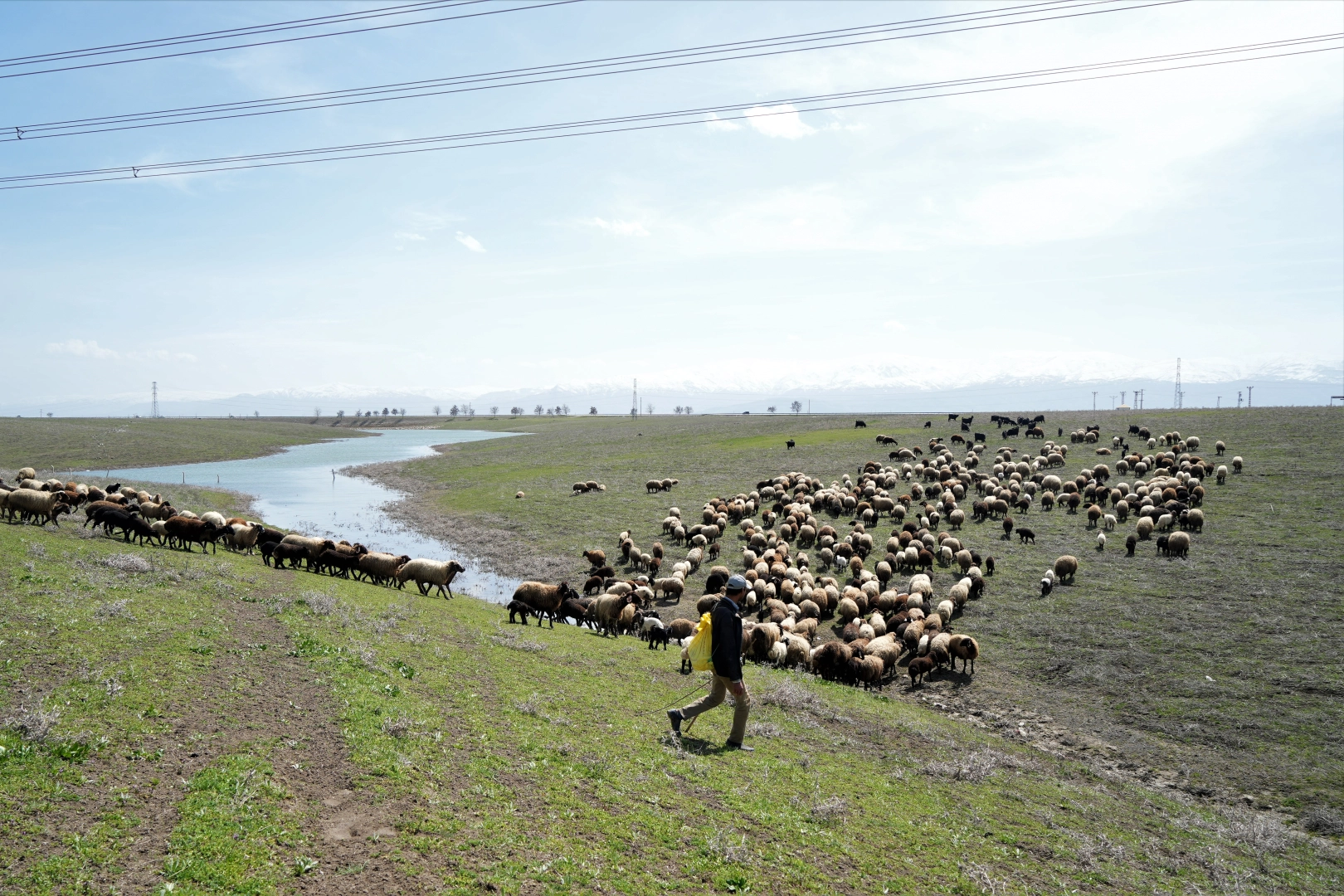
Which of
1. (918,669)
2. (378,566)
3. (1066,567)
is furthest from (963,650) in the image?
(378,566)

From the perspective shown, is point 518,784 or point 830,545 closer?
point 518,784

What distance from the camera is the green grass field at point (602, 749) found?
25.5 ft

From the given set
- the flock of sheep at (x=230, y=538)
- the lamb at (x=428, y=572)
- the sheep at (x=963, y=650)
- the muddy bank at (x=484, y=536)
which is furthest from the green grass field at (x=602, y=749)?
the muddy bank at (x=484, y=536)

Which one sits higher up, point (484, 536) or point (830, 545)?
point (830, 545)

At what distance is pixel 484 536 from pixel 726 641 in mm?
36067

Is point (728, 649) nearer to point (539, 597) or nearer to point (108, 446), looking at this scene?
point (539, 597)

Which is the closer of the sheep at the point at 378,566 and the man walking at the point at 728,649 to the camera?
the man walking at the point at 728,649

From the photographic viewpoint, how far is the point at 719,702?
476 inches

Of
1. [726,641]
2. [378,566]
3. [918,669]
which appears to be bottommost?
[918,669]

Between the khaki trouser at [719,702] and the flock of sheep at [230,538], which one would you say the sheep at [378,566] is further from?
the khaki trouser at [719,702]

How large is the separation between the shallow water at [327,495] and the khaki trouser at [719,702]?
20.0 m

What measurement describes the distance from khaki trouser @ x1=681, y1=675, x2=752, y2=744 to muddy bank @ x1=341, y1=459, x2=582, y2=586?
73.0 feet

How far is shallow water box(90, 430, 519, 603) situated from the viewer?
131 ft

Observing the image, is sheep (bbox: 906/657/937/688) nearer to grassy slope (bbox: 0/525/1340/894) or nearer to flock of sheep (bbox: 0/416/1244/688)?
flock of sheep (bbox: 0/416/1244/688)
